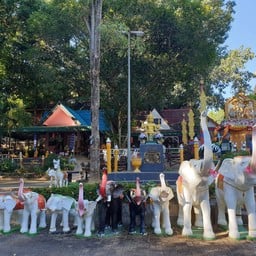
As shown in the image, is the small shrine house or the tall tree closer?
the tall tree

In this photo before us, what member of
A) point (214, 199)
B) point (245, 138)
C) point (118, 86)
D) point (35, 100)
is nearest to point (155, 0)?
point (118, 86)

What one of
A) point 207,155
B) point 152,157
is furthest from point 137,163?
point 207,155

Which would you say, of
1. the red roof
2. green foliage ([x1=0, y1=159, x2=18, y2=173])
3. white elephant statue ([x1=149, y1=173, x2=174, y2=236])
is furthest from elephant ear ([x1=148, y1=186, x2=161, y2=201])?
the red roof

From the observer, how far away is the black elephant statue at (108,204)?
28.9 feet

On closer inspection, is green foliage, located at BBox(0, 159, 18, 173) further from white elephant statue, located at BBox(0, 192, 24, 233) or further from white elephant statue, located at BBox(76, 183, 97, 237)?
white elephant statue, located at BBox(76, 183, 97, 237)

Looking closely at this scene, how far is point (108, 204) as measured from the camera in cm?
885

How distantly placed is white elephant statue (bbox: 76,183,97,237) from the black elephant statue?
0.81 feet

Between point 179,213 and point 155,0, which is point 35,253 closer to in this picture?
point 179,213

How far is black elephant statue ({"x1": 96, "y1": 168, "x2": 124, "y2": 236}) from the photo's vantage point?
8.80 m

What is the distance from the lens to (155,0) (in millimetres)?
24297

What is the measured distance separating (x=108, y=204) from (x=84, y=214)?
653 millimetres

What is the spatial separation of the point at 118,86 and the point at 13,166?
9.22m

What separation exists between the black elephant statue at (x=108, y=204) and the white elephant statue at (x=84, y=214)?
0.25 meters

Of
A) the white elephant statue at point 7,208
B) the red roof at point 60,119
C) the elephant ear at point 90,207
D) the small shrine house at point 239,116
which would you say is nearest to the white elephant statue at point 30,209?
the white elephant statue at point 7,208
